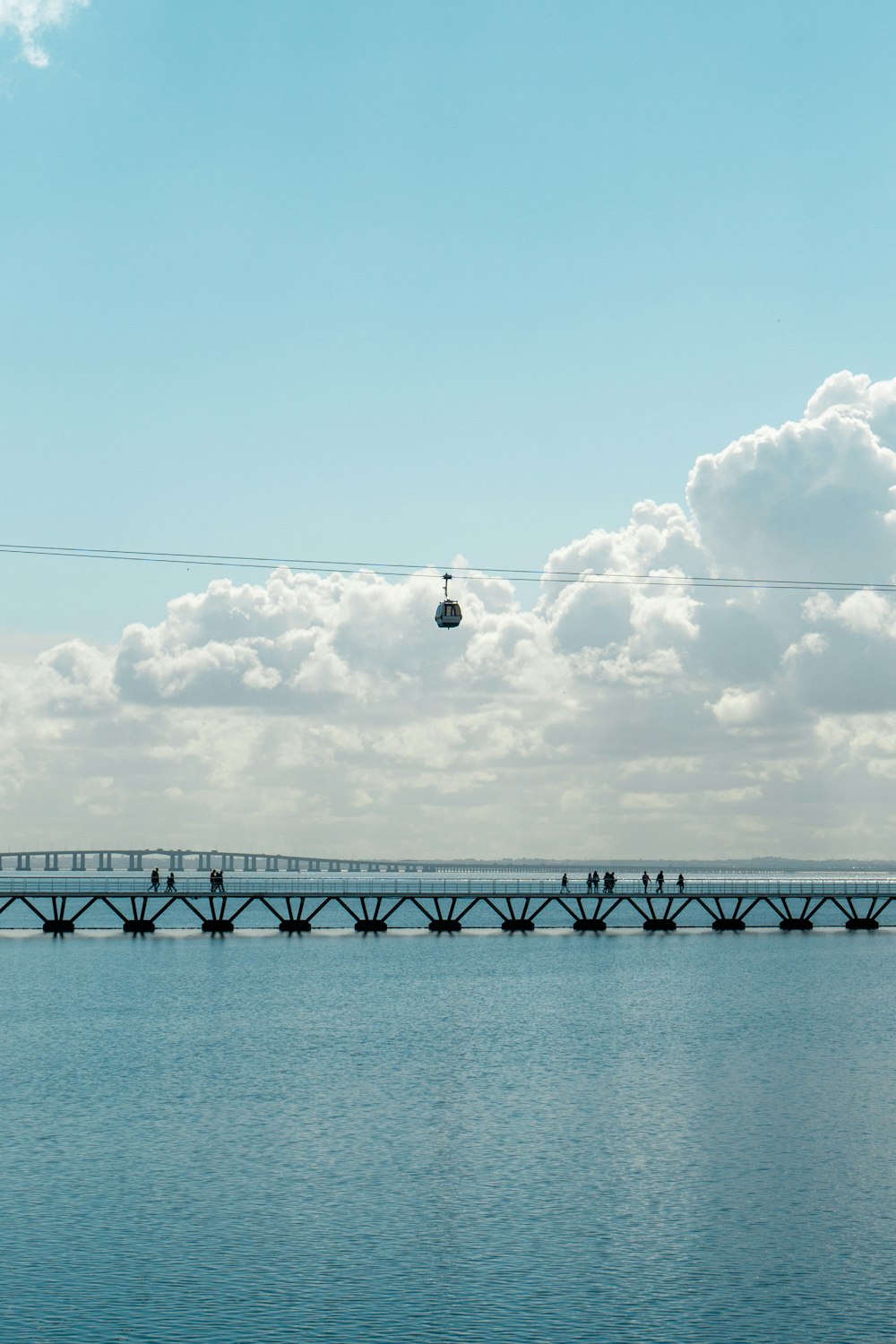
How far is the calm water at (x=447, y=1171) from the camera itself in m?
23.9

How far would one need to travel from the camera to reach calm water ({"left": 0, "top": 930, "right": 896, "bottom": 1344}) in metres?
23.9

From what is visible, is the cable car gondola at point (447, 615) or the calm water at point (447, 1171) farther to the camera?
the cable car gondola at point (447, 615)

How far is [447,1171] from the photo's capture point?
1308 inches

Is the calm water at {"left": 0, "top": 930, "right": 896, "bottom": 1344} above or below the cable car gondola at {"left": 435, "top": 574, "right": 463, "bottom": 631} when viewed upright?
below

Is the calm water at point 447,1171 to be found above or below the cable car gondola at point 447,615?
below

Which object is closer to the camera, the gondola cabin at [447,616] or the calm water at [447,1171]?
the calm water at [447,1171]

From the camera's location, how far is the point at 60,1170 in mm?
33062

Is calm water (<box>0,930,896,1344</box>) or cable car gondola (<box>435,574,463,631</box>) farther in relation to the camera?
cable car gondola (<box>435,574,463,631</box>)

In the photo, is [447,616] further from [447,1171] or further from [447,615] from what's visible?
[447,1171]

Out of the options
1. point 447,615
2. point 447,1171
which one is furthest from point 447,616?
point 447,1171

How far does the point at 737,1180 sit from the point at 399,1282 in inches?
401

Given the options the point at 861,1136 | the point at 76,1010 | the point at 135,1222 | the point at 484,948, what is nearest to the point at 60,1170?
the point at 135,1222

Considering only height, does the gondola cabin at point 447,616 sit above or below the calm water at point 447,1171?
above

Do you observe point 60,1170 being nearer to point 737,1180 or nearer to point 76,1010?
point 737,1180
